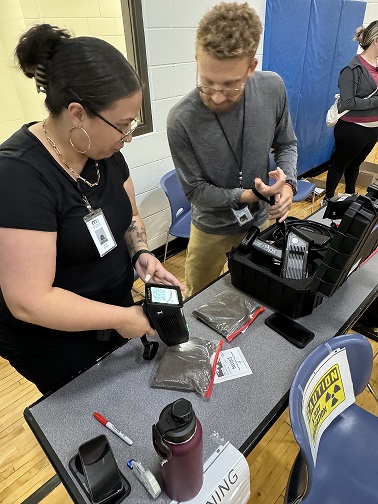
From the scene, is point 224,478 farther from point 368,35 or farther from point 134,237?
point 368,35

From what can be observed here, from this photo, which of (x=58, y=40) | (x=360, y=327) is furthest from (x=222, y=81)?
(x=360, y=327)

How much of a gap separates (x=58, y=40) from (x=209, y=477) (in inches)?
39.5

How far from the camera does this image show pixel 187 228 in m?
2.24

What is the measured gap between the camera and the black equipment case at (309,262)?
0.81 meters

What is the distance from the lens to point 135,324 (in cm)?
85

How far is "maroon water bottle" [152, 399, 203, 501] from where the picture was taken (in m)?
0.59

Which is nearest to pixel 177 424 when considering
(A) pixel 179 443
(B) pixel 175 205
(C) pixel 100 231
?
(A) pixel 179 443

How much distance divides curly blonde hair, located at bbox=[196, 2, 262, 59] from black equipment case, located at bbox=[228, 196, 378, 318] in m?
0.58

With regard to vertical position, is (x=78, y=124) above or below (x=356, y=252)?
above

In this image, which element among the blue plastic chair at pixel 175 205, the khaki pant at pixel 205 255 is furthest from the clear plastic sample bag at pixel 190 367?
the blue plastic chair at pixel 175 205

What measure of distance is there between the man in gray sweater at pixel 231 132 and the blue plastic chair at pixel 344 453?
1.68 feet

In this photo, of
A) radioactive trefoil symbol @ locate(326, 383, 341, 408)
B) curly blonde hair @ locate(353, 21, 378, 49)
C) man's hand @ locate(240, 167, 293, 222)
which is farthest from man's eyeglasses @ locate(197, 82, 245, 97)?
curly blonde hair @ locate(353, 21, 378, 49)

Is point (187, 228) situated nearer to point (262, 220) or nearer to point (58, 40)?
point (262, 220)

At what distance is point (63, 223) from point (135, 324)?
0.99 ft
